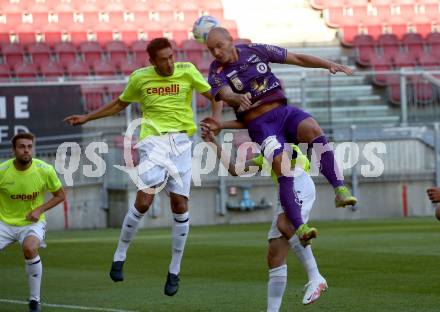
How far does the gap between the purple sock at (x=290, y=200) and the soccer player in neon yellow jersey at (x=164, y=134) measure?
100.0 inches

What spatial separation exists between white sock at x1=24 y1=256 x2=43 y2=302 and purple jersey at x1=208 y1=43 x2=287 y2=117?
2.58 m

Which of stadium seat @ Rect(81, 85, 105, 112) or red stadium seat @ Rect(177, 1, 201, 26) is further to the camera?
red stadium seat @ Rect(177, 1, 201, 26)


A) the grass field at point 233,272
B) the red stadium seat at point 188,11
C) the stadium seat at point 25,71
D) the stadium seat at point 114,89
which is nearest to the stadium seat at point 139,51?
the red stadium seat at point 188,11

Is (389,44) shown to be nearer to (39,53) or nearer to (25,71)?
(39,53)

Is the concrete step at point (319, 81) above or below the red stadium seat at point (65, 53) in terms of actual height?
below

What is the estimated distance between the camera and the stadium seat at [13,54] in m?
28.2

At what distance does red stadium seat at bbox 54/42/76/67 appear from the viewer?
29016 millimetres

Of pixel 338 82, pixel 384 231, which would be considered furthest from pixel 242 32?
pixel 384 231

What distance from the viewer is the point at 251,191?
25.0 m

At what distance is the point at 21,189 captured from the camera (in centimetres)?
1141

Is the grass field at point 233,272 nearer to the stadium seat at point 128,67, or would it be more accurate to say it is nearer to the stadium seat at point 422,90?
the stadium seat at point 422,90

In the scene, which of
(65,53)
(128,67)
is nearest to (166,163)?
(128,67)

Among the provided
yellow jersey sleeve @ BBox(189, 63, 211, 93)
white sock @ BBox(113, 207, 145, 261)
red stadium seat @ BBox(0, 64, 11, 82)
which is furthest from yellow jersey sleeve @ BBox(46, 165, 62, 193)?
red stadium seat @ BBox(0, 64, 11, 82)

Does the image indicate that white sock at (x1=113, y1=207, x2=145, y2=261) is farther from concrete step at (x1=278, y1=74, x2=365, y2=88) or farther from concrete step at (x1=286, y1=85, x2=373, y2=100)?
concrete step at (x1=286, y1=85, x2=373, y2=100)
